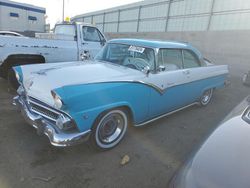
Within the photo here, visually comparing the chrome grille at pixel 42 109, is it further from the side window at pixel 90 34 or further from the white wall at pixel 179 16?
the white wall at pixel 179 16

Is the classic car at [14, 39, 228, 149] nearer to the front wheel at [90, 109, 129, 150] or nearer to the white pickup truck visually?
the front wheel at [90, 109, 129, 150]

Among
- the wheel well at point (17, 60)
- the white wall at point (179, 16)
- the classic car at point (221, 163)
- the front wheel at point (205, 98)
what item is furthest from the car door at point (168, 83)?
the white wall at point (179, 16)

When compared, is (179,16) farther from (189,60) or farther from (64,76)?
(64,76)

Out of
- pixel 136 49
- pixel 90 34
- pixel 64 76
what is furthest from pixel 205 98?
pixel 90 34

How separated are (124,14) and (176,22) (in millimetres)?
6956

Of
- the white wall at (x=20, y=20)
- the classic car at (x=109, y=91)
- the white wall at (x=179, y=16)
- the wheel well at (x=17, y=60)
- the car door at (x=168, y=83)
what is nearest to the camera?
the classic car at (x=109, y=91)

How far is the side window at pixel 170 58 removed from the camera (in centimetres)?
346

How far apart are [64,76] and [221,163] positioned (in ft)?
7.20

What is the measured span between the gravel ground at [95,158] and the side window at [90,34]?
357 centimetres

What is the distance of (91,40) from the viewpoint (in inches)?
259

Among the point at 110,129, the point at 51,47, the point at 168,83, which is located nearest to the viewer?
the point at 110,129

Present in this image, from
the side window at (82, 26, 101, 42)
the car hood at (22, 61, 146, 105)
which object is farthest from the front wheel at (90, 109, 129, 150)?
the side window at (82, 26, 101, 42)

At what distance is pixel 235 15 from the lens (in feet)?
34.3

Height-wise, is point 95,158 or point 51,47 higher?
point 51,47
